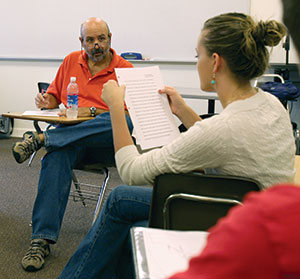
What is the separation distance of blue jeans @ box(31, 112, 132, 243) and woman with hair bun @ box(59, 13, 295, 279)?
0.62 meters

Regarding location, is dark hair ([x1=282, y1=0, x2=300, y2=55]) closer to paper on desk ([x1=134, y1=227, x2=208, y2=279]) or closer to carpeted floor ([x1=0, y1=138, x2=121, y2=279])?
paper on desk ([x1=134, y1=227, x2=208, y2=279])

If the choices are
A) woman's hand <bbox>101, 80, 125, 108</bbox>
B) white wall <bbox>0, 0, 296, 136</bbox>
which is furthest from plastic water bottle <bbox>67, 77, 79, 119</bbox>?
white wall <bbox>0, 0, 296, 136</bbox>

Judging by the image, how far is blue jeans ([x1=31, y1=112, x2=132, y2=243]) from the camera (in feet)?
7.13

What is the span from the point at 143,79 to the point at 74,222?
1.39 metres

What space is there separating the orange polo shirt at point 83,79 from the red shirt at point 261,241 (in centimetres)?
233

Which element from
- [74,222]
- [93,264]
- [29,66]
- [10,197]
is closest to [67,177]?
[74,222]

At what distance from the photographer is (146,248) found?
83 centimetres

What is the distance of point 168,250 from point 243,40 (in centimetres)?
74

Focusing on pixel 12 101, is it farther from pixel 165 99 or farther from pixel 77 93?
A: pixel 165 99

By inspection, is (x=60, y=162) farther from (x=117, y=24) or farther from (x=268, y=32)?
(x=117, y=24)

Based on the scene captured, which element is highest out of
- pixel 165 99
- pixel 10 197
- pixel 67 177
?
pixel 165 99

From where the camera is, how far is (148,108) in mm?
1579

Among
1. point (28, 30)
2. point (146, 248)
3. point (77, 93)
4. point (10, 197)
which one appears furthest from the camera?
point (28, 30)

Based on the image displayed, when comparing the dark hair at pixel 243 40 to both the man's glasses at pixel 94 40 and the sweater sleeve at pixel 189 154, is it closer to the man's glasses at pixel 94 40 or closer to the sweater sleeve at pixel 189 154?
the sweater sleeve at pixel 189 154
